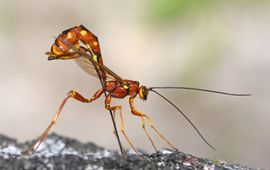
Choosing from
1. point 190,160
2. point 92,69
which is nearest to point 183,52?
point 92,69

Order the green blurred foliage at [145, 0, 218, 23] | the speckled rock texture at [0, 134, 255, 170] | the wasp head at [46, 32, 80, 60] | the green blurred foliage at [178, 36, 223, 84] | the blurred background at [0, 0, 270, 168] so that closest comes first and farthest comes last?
the speckled rock texture at [0, 134, 255, 170], the wasp head at [46, 32, 80, 60], the blurred background at [0, 0, 270, 168], the green blurred foliage at [178, 36, 223, 84], the green blurred foliage at [145, 0, 218, 23]

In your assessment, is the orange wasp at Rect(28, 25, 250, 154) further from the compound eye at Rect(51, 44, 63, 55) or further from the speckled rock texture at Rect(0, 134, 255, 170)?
the speckled rock texture at Rect(0, 134, 255, 170)

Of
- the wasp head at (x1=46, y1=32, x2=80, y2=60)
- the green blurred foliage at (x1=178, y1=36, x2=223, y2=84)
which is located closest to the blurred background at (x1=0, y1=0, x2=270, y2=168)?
the green blurred foliage at (x1=178, y1=36, x2=223, y2=84)

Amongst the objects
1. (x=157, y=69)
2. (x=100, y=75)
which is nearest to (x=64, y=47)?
(x=100, y=75)

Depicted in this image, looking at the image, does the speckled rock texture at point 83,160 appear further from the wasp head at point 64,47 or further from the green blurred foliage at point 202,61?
the green blurred foliage at point 202,61

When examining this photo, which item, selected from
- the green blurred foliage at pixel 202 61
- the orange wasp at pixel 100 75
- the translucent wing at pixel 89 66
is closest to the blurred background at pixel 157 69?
the green blurred foliage at pixel 202 61

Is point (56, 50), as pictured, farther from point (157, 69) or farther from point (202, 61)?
point (157, 69)
